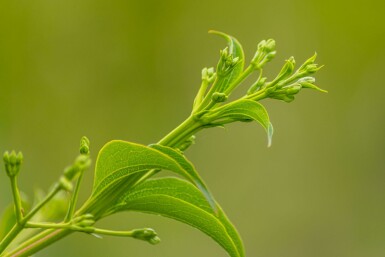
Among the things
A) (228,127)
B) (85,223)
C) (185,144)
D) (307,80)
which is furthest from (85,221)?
(228,127)

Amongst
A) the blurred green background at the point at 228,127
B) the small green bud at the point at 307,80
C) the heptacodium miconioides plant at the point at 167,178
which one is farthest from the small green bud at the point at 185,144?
the blurred green background at the point at 228,127

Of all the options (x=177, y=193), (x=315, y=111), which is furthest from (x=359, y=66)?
(x=177, y=193)

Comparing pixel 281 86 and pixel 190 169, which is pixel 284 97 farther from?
pixel 190 169

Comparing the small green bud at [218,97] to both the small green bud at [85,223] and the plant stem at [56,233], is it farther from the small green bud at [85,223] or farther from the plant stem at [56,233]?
the small green bud at [85,223]

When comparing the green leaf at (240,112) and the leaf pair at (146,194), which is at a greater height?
the green leaf at (240,112)

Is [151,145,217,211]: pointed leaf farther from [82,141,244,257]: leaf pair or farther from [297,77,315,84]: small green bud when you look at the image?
[297,77,315,84]: small green bud

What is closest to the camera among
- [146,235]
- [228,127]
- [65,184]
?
[65,184]
